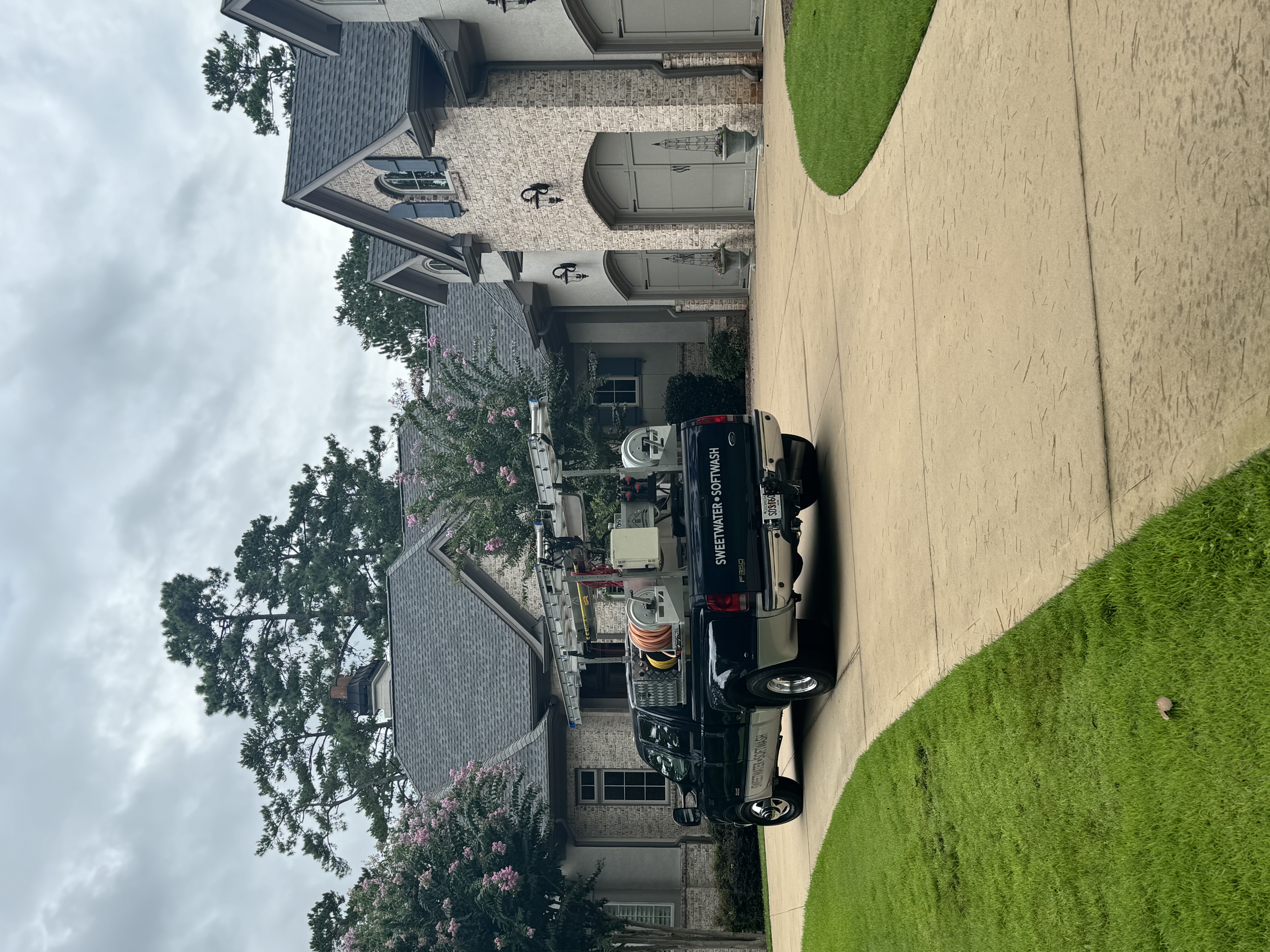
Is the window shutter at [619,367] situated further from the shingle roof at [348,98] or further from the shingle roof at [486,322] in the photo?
the shingle roof at [348,98]

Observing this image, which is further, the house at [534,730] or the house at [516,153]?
the house at [534,730]

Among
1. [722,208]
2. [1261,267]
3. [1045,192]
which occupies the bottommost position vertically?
[1261,267]

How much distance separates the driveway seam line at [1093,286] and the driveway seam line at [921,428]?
6.88 ft

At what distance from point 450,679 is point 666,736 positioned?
1642 centimetres

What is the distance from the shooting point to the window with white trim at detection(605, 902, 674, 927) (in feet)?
74.2

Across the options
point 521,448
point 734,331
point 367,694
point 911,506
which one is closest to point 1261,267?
point 911,506

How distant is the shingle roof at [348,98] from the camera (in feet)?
48.3

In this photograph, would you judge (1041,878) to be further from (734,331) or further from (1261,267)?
(734,331)

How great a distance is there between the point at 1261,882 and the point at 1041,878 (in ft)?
5.01

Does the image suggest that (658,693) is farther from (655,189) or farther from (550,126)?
(655,189)

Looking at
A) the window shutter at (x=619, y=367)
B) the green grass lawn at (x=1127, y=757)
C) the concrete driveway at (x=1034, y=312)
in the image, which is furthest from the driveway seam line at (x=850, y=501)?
the window shutter at (x=619, y=367)

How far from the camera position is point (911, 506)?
6453mm

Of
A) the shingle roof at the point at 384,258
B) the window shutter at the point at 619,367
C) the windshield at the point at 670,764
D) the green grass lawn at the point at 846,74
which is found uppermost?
the shingle roof at the point at 384,258

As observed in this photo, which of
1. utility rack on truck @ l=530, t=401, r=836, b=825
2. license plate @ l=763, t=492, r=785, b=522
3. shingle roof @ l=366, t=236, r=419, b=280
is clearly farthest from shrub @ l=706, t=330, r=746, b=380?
license plate @ l=763, t=492, r=785, b=522
